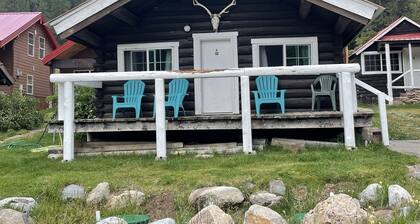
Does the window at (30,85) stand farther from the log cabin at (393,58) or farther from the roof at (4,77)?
the log cabin at (393,58)

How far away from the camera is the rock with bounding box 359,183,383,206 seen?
5194mm

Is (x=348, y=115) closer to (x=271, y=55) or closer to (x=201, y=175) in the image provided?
(x=201, y=175)

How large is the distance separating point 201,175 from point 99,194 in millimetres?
1347

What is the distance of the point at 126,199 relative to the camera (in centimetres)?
550

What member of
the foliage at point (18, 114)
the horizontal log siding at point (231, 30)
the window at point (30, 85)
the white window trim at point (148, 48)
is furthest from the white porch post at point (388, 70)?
the window at point (30, 85)

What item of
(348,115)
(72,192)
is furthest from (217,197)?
(348,115)

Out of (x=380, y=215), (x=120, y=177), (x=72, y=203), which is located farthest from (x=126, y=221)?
(x=380, y=215)

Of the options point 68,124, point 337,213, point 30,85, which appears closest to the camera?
point 337,213

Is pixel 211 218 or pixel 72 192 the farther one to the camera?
pixel 72 192

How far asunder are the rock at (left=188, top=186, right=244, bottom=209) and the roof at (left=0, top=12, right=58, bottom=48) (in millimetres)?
20809

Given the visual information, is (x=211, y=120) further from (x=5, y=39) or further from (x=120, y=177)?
(x=5, y=39)

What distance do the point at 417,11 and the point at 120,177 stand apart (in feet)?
126

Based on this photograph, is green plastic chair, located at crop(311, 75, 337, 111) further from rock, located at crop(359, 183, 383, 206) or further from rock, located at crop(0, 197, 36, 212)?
rock, located at crop(0, 197, 36, 212)

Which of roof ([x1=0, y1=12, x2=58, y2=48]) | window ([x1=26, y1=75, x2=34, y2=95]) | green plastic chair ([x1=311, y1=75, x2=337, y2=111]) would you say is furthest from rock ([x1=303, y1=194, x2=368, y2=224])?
window ([x1=26, y1=75, x2=34, y2=95])
